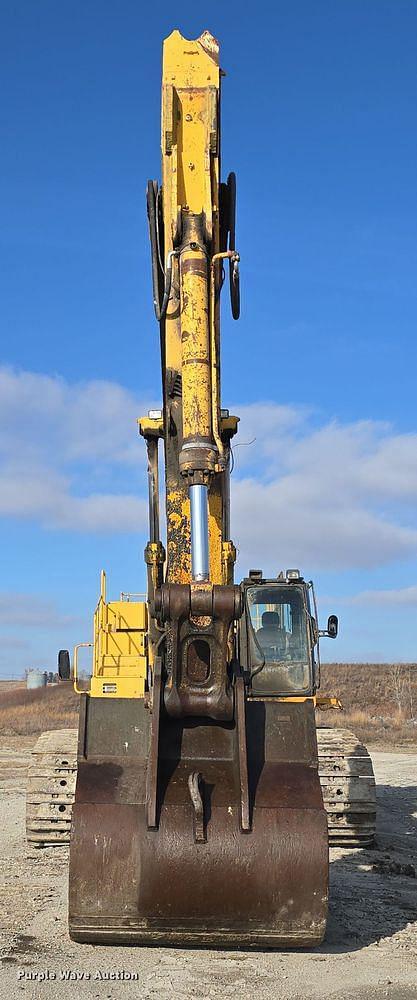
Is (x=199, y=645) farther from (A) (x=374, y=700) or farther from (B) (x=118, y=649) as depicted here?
(A) (x=374, y=700)

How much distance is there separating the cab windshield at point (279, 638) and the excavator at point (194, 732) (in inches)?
147

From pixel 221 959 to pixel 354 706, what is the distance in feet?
127

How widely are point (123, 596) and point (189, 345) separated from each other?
25.5ft

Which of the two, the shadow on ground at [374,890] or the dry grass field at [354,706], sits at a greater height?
the dry grass field at [354,706]

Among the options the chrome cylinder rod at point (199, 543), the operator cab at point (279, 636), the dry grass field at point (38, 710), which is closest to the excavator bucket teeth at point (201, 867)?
the chrome cylinder rod at point (199, 543)

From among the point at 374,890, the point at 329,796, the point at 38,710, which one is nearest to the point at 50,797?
the point at 329,796

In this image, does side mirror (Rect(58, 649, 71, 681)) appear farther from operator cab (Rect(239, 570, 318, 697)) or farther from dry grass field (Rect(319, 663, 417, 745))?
dry grass field (Rect(319, 663, 417, 745))

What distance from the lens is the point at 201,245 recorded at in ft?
24.2

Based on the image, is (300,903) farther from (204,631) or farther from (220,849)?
(204,631)

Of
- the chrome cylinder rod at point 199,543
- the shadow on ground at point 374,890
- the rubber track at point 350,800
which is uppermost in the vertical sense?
the chrome cylinder rod at point 199,543

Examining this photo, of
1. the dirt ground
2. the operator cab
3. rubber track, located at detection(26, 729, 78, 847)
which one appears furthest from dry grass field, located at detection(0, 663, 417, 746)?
the dirt ground

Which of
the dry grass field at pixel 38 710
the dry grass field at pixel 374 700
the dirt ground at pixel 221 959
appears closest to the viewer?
the dirt ground at pixel 221 959

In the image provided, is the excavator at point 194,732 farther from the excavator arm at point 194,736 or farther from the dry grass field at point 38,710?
the dry grass field at point 38,710

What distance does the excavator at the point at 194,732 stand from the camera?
6.22 m
